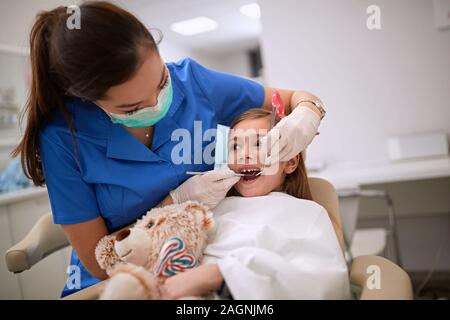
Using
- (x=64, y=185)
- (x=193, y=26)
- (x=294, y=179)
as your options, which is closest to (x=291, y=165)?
(x=294, y=179)

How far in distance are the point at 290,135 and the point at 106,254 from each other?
463 mm

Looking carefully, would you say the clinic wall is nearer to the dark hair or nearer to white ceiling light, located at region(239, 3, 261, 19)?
white ceiling light, located at region(239, 3, 261, 19)

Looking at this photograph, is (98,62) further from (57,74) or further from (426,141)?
(426,141)

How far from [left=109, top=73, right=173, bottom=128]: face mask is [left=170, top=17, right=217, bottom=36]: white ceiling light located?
1.62 ft

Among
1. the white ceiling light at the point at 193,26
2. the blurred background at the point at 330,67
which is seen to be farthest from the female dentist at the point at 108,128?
the white ceiling light at the point at 193,26

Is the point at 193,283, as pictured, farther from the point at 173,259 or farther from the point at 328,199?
the point at 328,199

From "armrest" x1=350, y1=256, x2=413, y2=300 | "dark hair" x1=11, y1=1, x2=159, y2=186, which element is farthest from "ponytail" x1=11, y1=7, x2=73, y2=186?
"armrest" x1=350, y1=256, x2=413, y2=300

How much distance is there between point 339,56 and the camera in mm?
1055

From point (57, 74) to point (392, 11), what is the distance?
0.81 meters

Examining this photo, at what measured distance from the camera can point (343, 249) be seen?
86 cm

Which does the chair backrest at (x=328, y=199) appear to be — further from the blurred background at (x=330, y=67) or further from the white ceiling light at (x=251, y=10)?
the white ceiling light at (x=251, y=10)

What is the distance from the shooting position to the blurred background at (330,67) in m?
0.94
